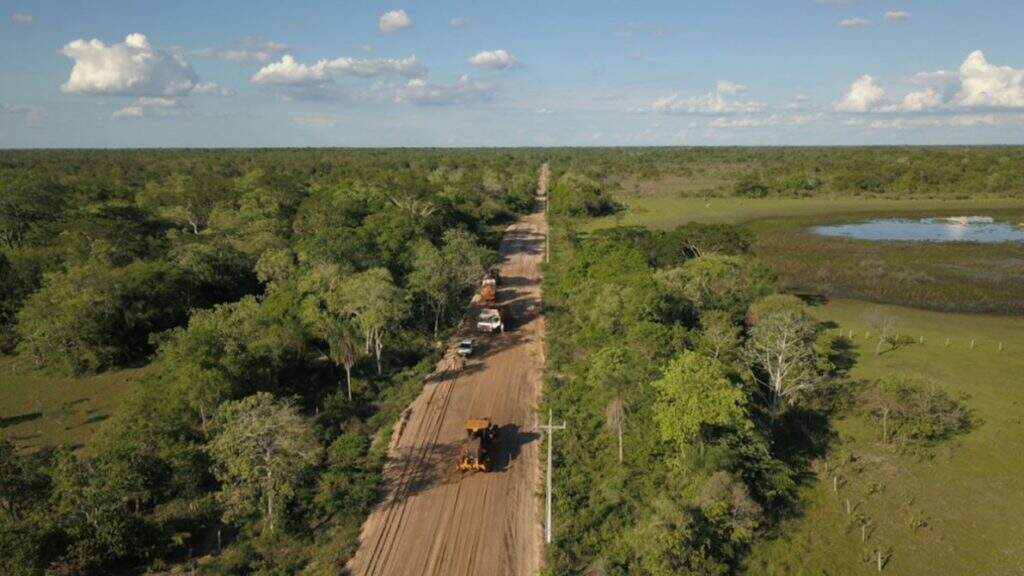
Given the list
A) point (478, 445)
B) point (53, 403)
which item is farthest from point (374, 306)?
point (53, 403)

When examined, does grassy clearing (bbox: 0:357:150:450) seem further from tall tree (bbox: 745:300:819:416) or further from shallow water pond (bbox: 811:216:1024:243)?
shallow water pond (bbox: 811:216:1024:243)

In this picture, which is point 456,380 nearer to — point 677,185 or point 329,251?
point 329,251

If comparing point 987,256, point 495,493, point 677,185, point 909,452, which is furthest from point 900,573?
point 677,185

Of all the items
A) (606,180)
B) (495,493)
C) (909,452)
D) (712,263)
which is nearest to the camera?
(495,493)

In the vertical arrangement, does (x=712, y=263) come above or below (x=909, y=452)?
above

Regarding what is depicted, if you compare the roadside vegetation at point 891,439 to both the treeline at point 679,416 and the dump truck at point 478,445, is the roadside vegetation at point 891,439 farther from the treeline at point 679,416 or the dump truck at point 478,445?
the dump truck at point 478,445

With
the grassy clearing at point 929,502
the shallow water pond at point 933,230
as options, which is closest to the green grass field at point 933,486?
the grassy clearing at point 929,502

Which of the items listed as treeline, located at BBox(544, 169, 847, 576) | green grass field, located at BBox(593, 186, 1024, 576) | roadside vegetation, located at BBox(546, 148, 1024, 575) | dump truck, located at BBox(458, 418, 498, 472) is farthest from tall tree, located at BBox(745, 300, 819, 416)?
dump truck, located at BBox(458, 418, 498, 472)
